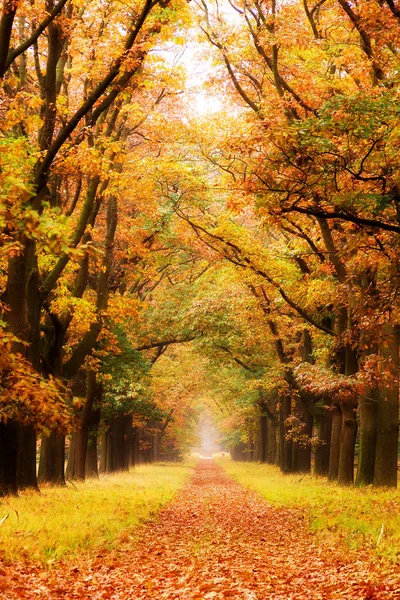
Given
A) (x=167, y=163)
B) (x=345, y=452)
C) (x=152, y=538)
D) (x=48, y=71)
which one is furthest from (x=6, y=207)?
(x=345, y=452)

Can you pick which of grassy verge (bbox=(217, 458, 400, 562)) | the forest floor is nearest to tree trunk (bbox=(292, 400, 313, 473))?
grassy verge (bbox=(217, 458, 400, 562))

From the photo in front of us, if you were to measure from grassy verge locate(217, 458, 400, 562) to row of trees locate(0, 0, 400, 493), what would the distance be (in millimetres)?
1793

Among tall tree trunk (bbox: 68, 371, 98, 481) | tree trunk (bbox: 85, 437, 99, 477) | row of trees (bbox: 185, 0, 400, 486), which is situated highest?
row of trees (bbox: 185, 0, 400, 486)

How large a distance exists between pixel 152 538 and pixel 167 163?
11.6 metres

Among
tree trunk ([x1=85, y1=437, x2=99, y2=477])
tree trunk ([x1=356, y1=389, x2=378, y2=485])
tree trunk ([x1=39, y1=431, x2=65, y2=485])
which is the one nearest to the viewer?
tree trunk ([x1=356, y1=389, x2=378, y2=485])

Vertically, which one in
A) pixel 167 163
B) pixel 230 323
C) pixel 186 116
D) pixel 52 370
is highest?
pixel 186 116

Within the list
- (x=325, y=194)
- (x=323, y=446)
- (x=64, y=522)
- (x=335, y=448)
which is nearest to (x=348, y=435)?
(x=335, y=448)

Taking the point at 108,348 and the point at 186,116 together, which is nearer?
the point at 108,348

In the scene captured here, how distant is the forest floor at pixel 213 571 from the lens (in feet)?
23.0

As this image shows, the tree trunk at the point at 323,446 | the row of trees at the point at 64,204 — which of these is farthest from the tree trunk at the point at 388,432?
the tree trunk at the point at 323,446

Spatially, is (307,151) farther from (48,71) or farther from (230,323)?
(230,323)

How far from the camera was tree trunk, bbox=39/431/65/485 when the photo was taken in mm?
19156

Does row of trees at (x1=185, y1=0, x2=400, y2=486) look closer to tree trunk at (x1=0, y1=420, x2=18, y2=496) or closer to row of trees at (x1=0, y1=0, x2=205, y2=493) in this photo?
row of trees at (x1=0, y1=0, x2=205, y2=493)

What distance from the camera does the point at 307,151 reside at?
407 inches
